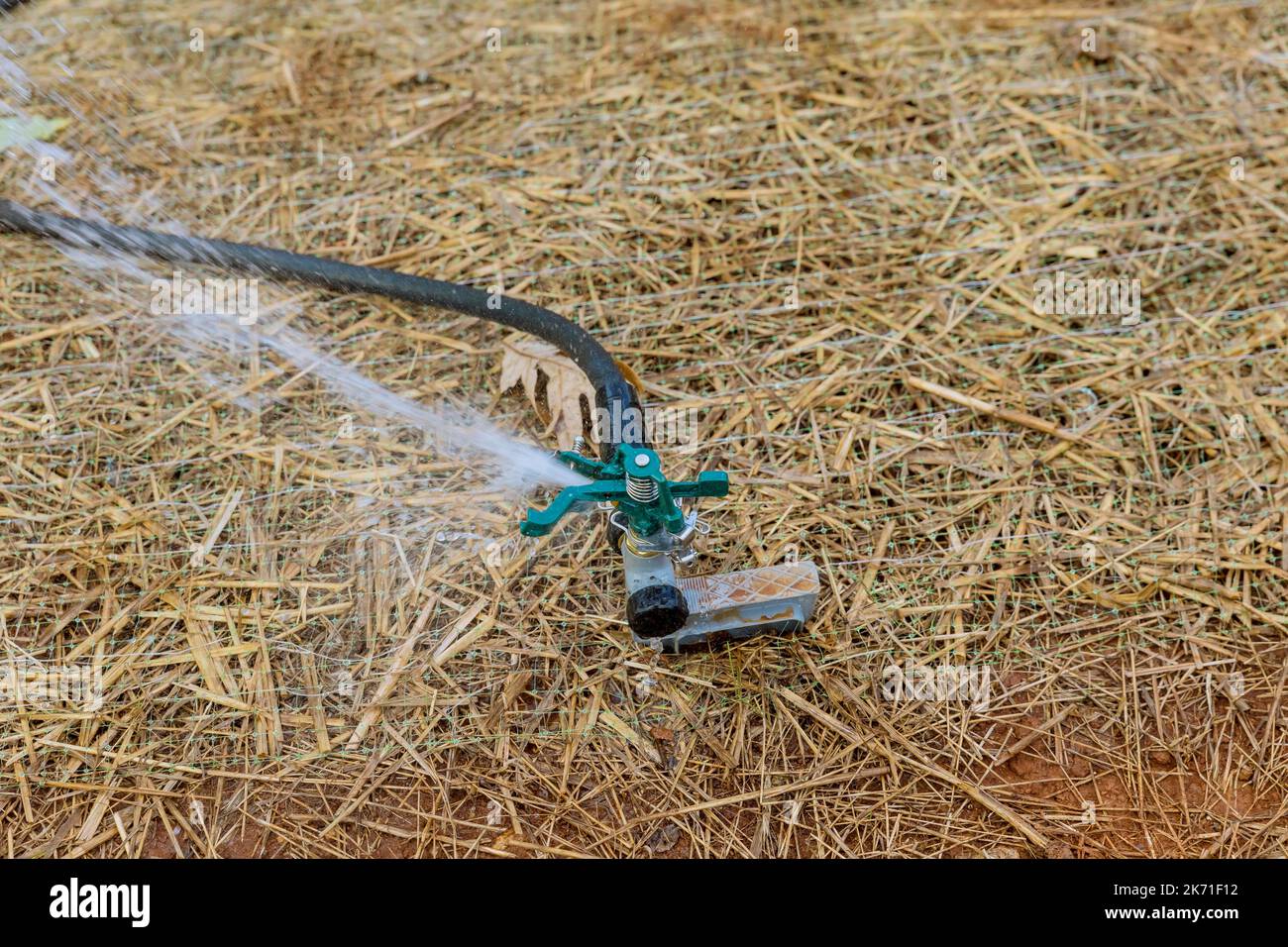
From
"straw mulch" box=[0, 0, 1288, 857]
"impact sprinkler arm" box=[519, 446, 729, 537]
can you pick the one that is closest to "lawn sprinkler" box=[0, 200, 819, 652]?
"impact sprinkler arm" box=[519, 446, 729, 537]

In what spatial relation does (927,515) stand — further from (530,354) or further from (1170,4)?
(1170,4)

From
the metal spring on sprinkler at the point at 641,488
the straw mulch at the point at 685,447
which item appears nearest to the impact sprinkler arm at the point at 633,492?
the metal spring on sprinkler at the point at 641,488

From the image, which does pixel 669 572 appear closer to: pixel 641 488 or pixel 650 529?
pixel 650 529

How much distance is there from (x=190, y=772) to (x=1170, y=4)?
3619 millimetres

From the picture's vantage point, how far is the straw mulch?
2004 millimetres

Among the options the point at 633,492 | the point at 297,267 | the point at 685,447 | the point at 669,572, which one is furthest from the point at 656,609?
the point at 297,267

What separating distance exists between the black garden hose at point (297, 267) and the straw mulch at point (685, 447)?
100 millimetres

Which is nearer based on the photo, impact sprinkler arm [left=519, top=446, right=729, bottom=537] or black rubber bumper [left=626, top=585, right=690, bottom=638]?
impact sprinkler arm [left=519, top=446, right=729, bottom=537]

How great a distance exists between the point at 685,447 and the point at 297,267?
1123 millimetres

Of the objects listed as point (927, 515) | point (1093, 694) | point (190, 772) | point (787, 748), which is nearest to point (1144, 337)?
point (927, 515)

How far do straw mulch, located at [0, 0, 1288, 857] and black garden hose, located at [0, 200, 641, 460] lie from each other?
10 centimetres

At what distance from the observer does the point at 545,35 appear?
11.4 feet

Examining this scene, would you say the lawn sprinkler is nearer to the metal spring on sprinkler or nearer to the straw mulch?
the metal spring on sprinkler

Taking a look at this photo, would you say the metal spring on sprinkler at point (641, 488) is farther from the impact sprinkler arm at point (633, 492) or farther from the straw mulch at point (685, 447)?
the straw mulch at point (685, 447)
